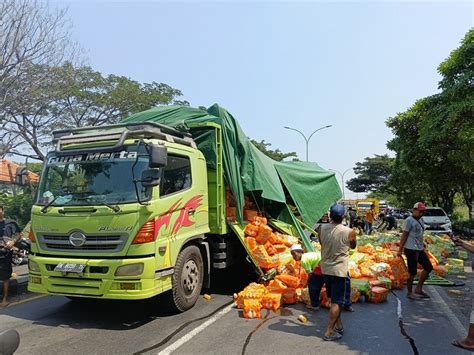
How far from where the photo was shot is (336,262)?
516 cm

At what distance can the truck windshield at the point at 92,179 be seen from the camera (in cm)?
552

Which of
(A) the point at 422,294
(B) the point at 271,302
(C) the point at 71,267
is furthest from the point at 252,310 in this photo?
(A) the point at 422,294

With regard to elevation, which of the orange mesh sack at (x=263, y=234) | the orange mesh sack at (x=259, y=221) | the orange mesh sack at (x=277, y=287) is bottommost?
the orange mesh sack at (x=277, y=287)

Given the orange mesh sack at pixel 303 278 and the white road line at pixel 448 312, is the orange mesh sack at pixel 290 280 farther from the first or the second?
the white road line at pixel 448 312

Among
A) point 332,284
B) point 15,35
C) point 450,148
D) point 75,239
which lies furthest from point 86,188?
point 450,148

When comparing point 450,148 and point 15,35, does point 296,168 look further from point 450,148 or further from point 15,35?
point 15,35

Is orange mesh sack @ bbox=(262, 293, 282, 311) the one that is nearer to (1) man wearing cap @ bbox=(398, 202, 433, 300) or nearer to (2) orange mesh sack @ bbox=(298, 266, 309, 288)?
(2) orange mesh sack @ bbox=(298, 266, 309, 288)

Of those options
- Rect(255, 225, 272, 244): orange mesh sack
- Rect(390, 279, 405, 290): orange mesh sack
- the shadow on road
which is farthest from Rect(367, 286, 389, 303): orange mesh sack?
the shadow on road

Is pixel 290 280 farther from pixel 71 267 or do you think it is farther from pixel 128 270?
pixel 71 267

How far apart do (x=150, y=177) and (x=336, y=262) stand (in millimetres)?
2540

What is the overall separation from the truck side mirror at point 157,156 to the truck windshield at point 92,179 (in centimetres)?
32

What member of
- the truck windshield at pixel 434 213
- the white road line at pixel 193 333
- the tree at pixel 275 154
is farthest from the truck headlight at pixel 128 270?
the tree at pixel 275 154

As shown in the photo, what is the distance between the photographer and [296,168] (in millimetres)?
10547

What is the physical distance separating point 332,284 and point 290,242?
2.85 meters
